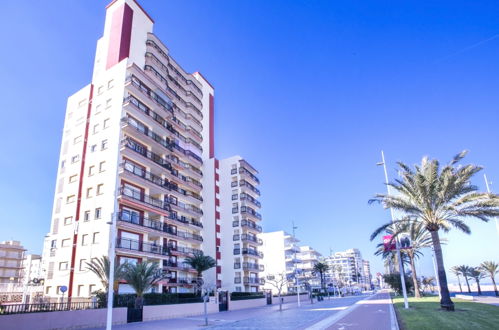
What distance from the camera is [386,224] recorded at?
1060 inches

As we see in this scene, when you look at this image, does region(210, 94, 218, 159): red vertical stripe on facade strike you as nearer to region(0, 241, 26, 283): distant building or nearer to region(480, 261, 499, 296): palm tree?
region(480, 261, 499, 296): palm tree

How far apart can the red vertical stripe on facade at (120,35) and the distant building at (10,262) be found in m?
71.4

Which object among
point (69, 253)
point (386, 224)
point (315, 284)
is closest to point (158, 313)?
point (69, 253)

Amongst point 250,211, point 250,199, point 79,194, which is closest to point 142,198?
point 79,194

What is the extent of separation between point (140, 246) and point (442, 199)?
98.0 ft

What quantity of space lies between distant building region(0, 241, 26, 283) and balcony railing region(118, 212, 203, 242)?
208 ft

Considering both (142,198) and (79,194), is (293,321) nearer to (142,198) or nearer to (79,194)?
(142,198)

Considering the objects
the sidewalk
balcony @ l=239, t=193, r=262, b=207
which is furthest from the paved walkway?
balcony @ l=239, t=193, r=262, b=207

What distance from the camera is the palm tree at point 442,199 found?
76.7 ft

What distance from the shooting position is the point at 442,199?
2461cm

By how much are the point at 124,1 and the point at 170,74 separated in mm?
12267

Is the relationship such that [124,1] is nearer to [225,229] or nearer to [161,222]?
[161,222]

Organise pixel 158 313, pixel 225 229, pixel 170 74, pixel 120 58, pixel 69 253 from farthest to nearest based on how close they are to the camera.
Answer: pixel 225 229 < pixel 170 74 < pixel 120 58 < pixel 69 253 < pixel 158 313

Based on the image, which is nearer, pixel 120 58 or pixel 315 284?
pixel 120 58
